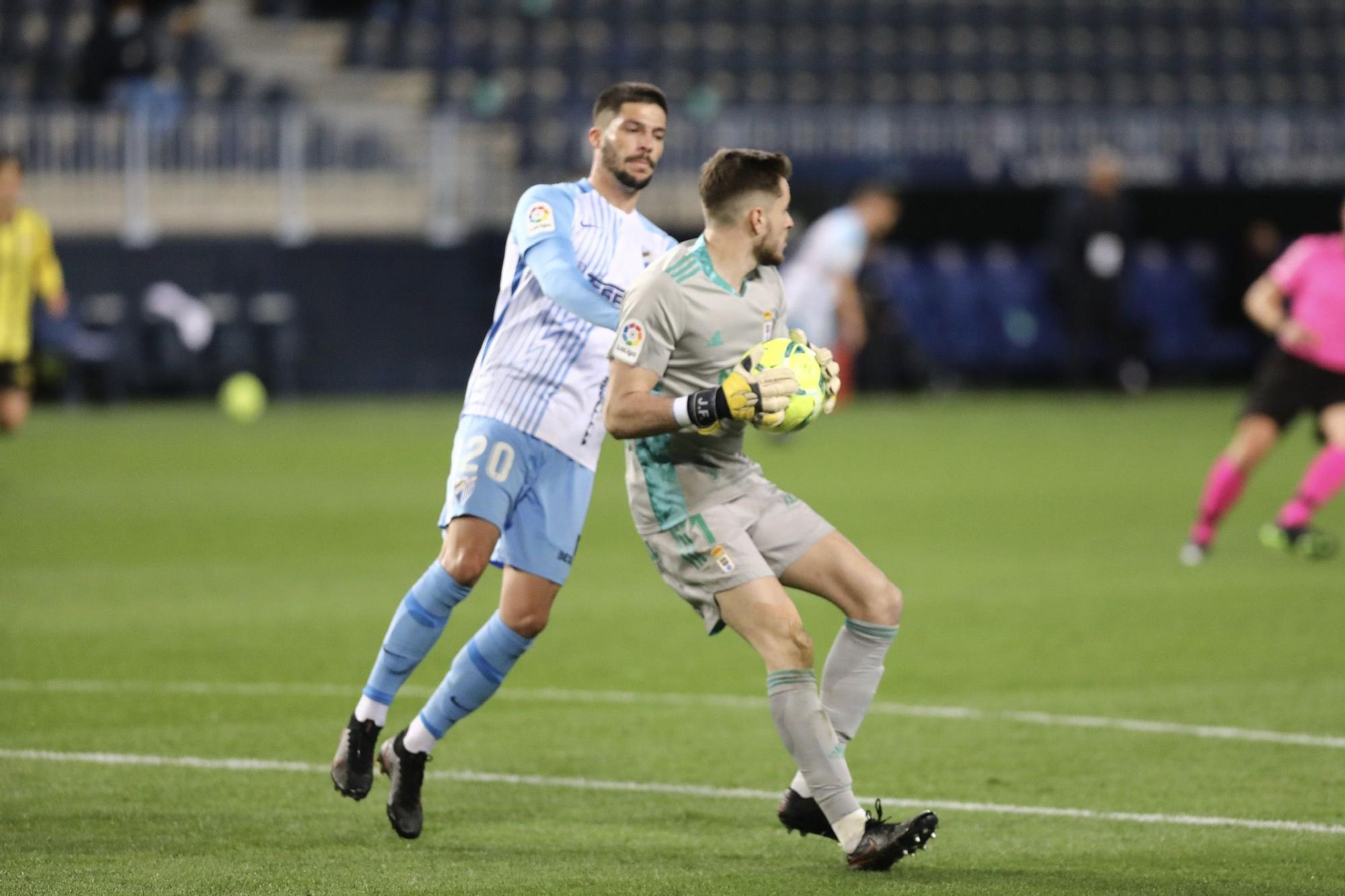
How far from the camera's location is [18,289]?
15289mm

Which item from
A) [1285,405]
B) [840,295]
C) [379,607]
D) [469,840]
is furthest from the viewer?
[840,295]

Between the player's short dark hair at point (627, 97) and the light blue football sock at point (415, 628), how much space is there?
150cm

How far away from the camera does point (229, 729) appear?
24.9 feet

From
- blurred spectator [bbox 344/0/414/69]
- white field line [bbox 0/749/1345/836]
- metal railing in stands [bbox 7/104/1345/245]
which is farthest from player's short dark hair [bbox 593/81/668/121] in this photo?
blurred spectator [bbox 344/0/414/69]

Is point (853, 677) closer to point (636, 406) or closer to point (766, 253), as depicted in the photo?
point (636, 406)

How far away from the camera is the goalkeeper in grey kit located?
218 inches

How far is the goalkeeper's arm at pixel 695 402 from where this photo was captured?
17.9ft

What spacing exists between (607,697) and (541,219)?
2605mm

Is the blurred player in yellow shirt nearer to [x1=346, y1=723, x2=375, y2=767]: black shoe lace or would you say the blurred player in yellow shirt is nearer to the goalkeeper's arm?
[x1=346, y1=723, x2=375, y2=767]: black shoe lace

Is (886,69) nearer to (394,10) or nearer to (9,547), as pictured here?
(394,10)

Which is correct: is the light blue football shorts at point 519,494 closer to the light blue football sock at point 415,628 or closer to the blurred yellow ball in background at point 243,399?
the light blue football sock at point 415,628

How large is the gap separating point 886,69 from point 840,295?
9.88m

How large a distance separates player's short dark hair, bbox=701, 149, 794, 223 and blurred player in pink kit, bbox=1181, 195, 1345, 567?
6.76 meters

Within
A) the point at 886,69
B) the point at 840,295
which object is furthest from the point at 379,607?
the point at 886,69
